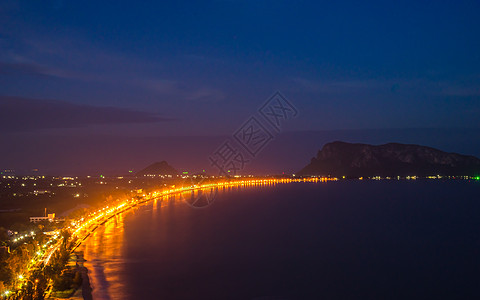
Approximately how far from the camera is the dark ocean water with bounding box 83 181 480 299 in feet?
38.3

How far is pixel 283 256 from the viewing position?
15648 mm

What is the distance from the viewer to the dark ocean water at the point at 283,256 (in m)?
11.7

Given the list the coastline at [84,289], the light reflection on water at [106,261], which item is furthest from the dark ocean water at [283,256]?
the coastline at [84,289]

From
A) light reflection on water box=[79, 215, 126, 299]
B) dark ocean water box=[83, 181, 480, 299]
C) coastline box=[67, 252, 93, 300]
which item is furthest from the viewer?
dark ocean water box=[83, 181, 480, 299]

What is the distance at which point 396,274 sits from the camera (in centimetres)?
1366

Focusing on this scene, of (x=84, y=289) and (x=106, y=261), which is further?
(x=106, y=261)

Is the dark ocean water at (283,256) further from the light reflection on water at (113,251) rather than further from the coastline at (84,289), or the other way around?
the coastline at (84,289)

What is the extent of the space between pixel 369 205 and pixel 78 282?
2698 cm

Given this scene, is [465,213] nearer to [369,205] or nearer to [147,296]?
[369,205]

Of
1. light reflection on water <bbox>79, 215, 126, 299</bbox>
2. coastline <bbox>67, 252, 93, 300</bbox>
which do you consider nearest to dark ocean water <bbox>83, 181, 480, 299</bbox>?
light reflection on water <bbox>79, 215, 126, 299</bbox>

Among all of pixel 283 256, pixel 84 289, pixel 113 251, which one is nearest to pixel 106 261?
pixel 113 251

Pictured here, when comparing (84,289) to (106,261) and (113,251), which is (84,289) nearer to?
(106,261)

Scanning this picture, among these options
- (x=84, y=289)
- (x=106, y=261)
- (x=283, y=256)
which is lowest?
(x=283, y=256)

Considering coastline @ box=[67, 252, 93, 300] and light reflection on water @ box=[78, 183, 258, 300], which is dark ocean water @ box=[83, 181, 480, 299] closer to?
light reflection on water @ box=[78, 183, 258, 300]
